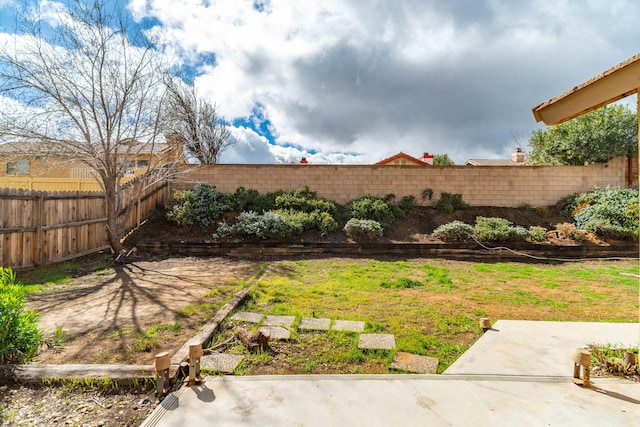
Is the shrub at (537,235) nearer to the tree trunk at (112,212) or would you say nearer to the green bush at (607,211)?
the green bush at (607,211)

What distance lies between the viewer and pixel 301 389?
2.32 m

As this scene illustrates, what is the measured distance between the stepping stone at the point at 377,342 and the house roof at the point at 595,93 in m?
2.84

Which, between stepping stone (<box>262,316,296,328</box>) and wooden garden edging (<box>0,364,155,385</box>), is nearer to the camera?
wooden garden edging (<box>0,364,155,385</box>)

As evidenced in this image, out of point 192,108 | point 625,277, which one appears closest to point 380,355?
point 625,277

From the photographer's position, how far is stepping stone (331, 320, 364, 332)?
3524 mm

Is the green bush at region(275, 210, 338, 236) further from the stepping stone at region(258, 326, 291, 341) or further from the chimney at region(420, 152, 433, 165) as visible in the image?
the chimney at region(420, 152, 433, 165)

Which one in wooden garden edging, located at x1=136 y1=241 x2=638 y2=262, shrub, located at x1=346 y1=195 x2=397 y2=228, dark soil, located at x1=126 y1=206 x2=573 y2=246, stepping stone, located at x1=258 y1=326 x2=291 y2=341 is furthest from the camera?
shrub, located at x1=346 y1=195 x2=397 y2=228

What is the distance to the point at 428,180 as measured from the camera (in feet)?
36.7

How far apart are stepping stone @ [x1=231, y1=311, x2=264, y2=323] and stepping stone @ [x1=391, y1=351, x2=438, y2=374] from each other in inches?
66.8

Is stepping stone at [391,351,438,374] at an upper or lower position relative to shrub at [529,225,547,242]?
lower

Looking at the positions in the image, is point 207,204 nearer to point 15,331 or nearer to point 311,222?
point 311,222

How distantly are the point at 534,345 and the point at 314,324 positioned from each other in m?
2.24

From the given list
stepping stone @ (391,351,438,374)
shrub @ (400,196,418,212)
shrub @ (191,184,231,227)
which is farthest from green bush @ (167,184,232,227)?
stepping stone @ (391,351,438,374)

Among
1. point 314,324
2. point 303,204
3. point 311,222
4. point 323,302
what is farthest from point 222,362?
point 303,204
